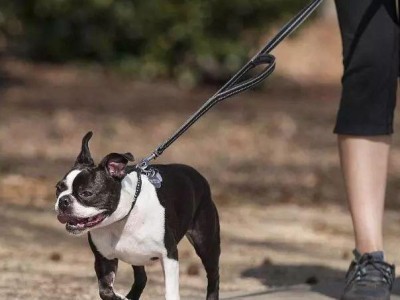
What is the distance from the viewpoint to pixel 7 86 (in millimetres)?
15789

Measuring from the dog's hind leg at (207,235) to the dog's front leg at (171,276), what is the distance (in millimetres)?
317

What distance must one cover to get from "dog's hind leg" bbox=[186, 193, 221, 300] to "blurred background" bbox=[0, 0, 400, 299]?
2.66 ft

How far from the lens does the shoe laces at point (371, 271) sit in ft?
18.3

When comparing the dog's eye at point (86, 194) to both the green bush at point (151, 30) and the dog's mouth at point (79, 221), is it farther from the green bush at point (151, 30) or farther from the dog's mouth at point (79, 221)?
the green bush at point (151, 30)

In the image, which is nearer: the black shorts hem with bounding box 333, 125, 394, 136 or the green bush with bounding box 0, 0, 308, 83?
the black shorts hem with bounding box 333, 125, 394, 136

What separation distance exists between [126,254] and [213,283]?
608mm

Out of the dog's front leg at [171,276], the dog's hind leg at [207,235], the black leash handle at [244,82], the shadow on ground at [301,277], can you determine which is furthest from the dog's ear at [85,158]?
the shadow on ground at [301,277]

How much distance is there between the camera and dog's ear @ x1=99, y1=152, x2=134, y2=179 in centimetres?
451

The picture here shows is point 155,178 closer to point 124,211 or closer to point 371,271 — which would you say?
point 124,211

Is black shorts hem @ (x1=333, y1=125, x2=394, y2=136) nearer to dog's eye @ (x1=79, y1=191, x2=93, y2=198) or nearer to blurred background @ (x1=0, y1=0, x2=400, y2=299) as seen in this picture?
blurred background @ (x1=0, y1=0, x2=400, y2=299)

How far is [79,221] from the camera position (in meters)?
4.48

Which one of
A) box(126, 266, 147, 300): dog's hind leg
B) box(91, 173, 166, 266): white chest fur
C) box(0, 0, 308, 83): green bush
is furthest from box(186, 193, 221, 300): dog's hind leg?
box(0, 0, 308, 83): green bush

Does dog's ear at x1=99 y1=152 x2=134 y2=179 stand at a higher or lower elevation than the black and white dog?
higher

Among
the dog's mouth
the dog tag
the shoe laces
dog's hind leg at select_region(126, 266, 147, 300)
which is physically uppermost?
the dog tag
